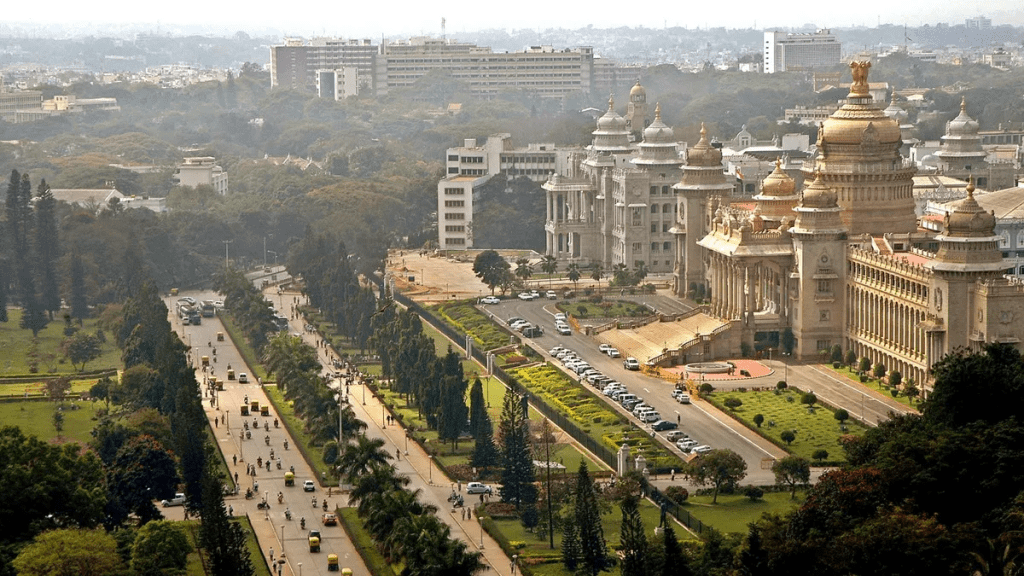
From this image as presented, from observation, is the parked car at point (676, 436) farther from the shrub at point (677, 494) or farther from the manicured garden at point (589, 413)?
the shrub at point (677, 494)

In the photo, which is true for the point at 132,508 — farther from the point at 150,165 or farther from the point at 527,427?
the point at 150,165

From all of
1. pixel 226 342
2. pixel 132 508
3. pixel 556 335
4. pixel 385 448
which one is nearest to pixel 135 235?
pixel 226 342

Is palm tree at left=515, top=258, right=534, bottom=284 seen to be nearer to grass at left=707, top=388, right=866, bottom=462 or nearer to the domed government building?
the domed government building

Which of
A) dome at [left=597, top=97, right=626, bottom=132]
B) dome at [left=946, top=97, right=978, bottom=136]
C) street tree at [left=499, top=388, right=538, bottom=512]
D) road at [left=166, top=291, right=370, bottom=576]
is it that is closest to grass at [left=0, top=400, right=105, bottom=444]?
road at [left=166, top=291, right=370, bottom=576]

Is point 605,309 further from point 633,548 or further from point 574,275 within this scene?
point 633,548

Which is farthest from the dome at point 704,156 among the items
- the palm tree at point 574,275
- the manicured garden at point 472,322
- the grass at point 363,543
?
the grass at point 363,543

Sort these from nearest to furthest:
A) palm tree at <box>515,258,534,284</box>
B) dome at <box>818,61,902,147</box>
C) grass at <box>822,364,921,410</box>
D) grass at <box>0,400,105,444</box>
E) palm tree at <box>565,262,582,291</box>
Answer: grass at <box>0,400,105,444</box>, grass at <box>822,364,921,410</box>, dome at <box>818,61,902,147</box>, palm tree at <box>565,262,582,291</box>, palm tree at <box>515,258,534,284</box>
